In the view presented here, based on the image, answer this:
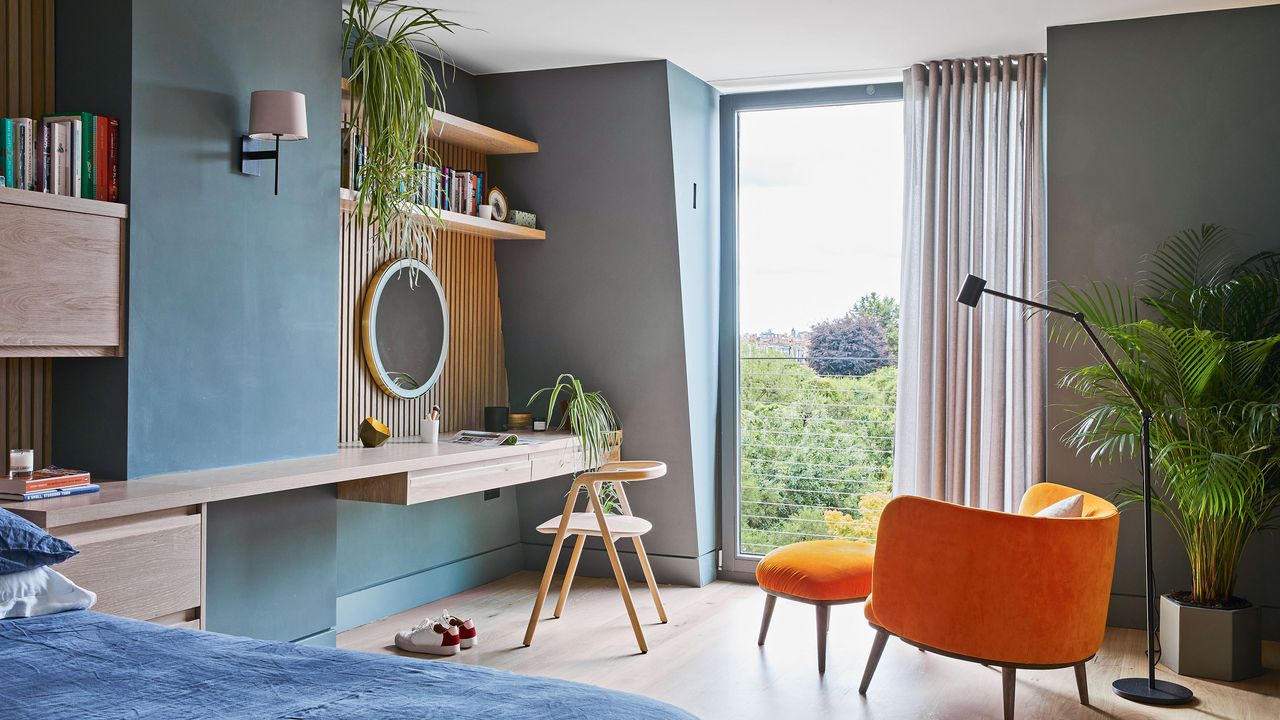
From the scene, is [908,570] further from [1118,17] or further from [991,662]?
[1118,17]

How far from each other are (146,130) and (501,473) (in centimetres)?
193

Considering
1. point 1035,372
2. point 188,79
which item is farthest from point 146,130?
point 1035,372

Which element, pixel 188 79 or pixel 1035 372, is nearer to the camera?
pixel 188 79

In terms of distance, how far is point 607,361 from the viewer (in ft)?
17.6

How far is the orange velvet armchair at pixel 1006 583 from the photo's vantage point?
321 centimetres

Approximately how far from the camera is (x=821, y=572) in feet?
12.7

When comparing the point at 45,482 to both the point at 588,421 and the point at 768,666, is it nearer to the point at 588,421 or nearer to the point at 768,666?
the point at 768,666

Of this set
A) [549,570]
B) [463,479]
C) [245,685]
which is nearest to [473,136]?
[463,479]

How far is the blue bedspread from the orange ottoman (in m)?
2.17

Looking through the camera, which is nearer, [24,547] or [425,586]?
[24,547]

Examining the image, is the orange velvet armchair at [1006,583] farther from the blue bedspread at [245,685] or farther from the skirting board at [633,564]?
the skirting board at [633,564]

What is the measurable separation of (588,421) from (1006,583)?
2.31 metres

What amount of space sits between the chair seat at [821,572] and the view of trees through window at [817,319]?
1.23m

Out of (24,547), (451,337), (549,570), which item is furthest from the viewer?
(451,337)
